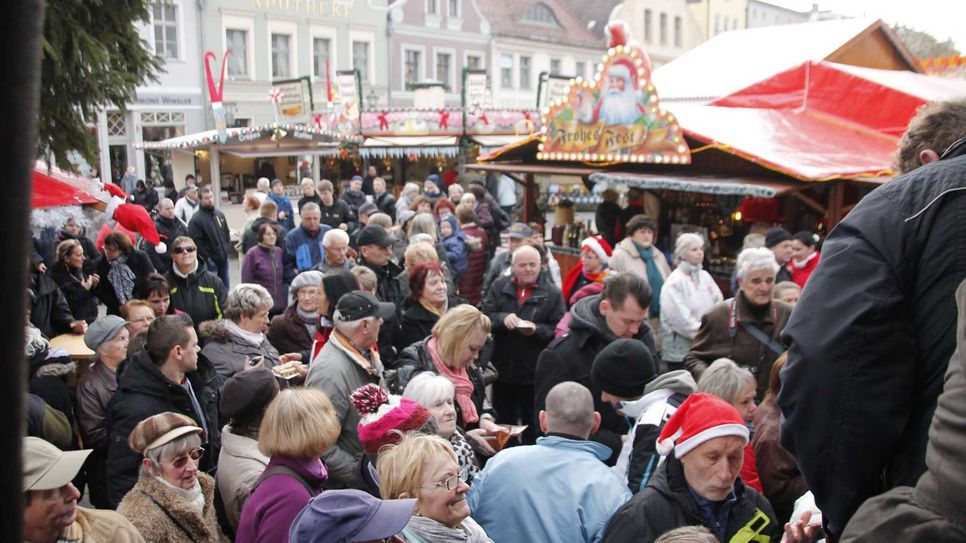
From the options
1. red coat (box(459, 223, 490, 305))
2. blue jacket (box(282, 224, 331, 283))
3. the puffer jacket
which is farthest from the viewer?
red coat (box(459, 223, 490, 305))

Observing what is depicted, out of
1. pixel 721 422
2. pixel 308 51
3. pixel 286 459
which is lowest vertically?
pixel 286 459

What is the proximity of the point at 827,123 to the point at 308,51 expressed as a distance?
25255 millimetres

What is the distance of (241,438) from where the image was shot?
142 inches

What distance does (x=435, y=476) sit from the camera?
2850mm

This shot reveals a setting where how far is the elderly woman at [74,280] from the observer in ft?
22.8

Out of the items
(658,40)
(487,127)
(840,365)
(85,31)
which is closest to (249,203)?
(85,31)

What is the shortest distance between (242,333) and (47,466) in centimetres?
250

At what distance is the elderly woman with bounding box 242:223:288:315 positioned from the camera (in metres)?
8.09

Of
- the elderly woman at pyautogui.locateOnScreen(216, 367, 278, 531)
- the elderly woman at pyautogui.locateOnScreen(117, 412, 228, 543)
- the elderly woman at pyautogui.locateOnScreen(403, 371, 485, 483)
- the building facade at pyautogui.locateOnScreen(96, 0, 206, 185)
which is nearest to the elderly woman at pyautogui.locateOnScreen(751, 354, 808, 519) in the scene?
the elderly woman at pyautogui.locateOnScreen(403, 371, 485, 483)

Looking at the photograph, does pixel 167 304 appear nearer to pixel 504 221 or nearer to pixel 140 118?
pixel 504 221

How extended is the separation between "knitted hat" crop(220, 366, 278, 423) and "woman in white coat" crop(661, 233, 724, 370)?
3.81 m

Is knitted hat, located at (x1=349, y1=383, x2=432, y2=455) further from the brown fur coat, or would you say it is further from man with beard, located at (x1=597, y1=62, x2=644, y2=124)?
man with beard, located at (x1=597, y1=62, x2=644, y2=124)

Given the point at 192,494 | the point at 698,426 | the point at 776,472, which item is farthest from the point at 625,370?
the point at 192,494

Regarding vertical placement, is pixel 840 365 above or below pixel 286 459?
above
